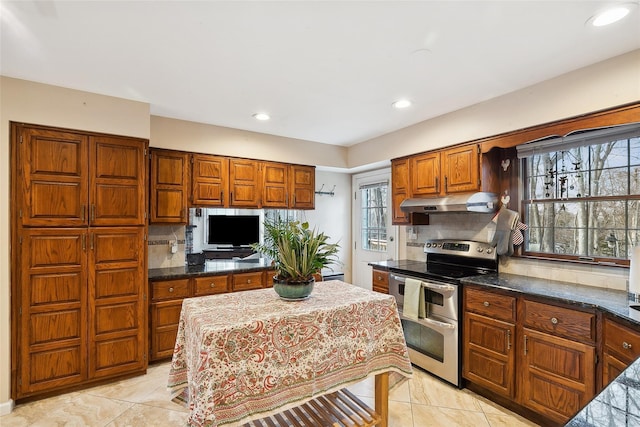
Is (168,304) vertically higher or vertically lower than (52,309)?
lower

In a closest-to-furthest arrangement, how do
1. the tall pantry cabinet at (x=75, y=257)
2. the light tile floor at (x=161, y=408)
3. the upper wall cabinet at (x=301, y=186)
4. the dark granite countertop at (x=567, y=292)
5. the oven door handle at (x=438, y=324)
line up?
the dark granite countertop at (x=567, y=292) → the light tile floor at (x=161, y=408) → the tall pantry cabinet at (x=75, y=257) → the oven door handle at (x=438, y=324) → the upper wall cabinet at (x=301, y=186)

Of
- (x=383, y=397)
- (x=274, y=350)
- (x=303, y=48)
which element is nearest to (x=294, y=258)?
(x=274, y=350)

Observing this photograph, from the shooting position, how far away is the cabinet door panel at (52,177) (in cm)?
250

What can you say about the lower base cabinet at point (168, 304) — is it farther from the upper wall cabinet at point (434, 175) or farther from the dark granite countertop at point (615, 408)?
the dark granite countertop at point (615, 408)

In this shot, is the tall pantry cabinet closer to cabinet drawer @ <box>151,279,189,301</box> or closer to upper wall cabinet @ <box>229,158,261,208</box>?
cabinet drawer @ <box>151,279,189,301</box>

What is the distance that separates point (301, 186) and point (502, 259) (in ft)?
8.14

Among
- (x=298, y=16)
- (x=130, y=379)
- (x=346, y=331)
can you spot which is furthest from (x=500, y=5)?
(x=130, y=379)

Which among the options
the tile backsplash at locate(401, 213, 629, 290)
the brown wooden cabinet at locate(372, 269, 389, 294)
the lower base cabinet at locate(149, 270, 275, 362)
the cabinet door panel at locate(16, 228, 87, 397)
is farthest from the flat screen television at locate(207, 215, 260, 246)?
the tile backsplash at locate(401, 213, 629, 290)

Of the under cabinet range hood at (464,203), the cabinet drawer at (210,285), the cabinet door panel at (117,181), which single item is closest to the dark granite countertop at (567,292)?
the under cabinet range hood at (464,203)

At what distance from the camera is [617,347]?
5.81 feet

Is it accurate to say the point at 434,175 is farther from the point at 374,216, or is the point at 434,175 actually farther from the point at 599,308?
the point at 599,308

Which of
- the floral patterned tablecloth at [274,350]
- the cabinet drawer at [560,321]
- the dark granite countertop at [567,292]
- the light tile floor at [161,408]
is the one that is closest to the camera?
the floral patterned tablecloth at [274,350]

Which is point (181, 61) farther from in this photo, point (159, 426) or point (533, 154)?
point (533, 154)

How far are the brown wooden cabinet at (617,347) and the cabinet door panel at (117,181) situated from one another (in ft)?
11.7
